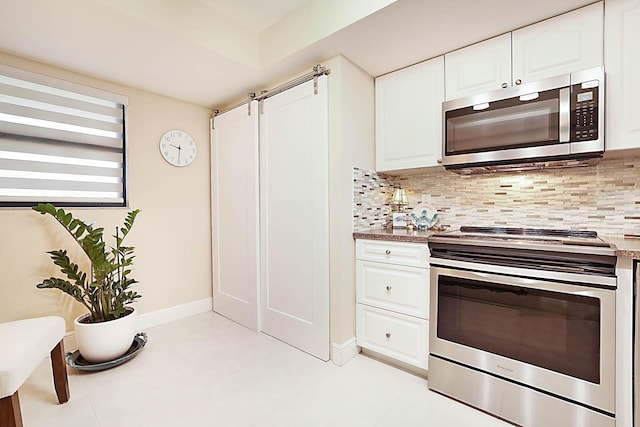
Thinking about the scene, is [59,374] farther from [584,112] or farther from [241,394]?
[584,112]

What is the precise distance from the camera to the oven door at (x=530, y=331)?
1.35 meters

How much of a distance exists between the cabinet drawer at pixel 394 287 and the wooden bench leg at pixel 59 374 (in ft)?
6.11

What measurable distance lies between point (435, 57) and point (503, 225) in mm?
1310

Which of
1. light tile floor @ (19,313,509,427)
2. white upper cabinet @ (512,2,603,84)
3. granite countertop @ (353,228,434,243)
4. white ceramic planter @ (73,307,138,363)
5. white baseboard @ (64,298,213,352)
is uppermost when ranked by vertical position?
white upper cabinet @ (512,2,603,84)

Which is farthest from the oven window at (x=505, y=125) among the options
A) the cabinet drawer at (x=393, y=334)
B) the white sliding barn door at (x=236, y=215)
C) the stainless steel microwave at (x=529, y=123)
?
the white sliding barn door at (x=236, y=215)

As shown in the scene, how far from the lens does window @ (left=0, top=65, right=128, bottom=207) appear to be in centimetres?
217

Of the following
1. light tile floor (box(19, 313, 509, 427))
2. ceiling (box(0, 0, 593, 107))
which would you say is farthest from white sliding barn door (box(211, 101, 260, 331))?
light tile floor (box(19, 313, 509, 427))

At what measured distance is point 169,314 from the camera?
2.96 metres

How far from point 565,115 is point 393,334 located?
1651mm

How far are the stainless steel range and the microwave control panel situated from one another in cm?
56

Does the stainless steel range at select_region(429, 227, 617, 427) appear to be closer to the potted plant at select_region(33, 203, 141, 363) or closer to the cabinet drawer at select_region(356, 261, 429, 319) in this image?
the cabinet drawer at select_region(356, 261, 429, 319)

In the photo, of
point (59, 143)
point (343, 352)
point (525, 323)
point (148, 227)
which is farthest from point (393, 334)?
point (59, 143)

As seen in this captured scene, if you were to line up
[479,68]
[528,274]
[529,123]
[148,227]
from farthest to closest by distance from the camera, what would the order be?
[148,227], [479,68], [529,123], [528,274]

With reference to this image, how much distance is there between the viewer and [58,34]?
1.87 m
